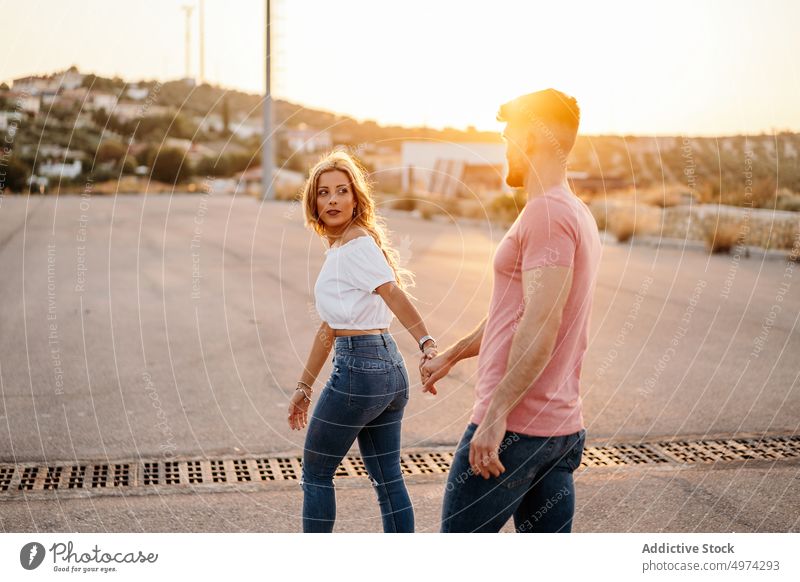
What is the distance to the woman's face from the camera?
366 cm

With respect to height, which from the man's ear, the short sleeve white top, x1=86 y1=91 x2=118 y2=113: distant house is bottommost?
the short sleeve white top

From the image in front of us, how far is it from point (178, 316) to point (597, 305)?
4.72 m

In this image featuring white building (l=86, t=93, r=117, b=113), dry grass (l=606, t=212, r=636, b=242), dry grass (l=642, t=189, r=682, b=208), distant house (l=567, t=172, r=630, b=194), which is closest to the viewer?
dry grass (l=606, t=212, r=636, b=242)

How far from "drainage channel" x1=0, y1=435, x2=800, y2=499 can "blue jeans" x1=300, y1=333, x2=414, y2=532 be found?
52.4 inches

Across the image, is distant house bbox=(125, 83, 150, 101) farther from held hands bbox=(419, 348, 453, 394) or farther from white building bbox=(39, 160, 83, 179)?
held hands bbox=(419, 348, 453, 394)

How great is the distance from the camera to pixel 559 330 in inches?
113

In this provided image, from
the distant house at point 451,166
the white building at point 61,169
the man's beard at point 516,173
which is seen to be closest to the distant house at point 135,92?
the white building at point 61,169

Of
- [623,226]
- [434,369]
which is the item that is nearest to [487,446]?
[434,369]

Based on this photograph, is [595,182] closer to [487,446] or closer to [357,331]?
[357,331]

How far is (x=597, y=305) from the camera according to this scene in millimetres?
10648

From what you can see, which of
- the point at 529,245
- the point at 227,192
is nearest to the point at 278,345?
the point at 529,245

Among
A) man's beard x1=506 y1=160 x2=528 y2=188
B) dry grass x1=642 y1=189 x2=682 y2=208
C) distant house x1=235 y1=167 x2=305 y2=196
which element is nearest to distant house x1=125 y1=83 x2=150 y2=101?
distant house x1=235 y1=167 x2=305 y2=196
